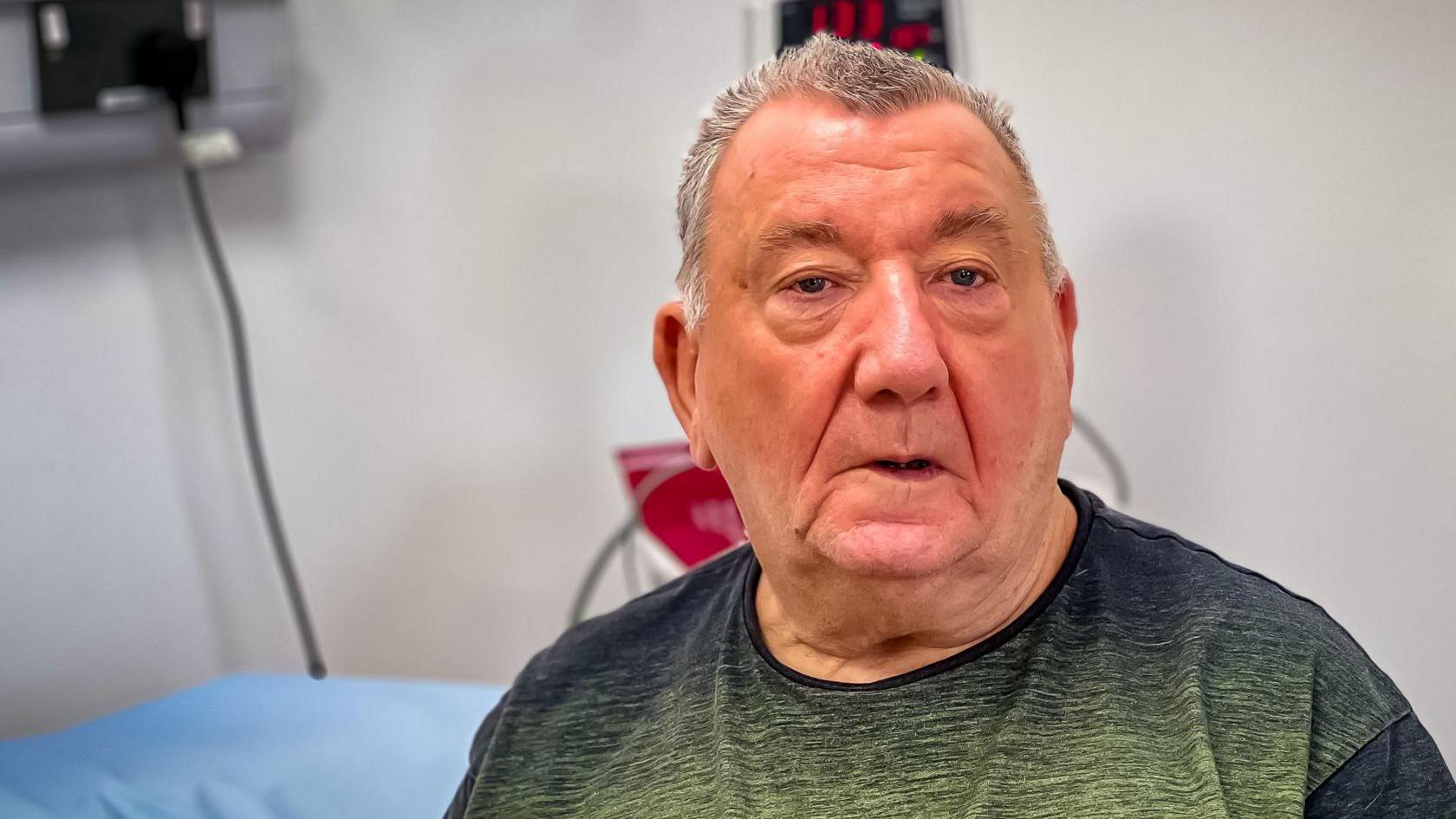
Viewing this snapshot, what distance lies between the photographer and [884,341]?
95 cm

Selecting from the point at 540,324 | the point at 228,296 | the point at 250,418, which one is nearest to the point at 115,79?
the point at 228,296

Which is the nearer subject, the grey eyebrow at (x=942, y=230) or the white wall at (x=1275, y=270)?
the grey eyebrow at (x=942, y=230)

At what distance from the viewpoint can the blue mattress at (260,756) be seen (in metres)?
1.34

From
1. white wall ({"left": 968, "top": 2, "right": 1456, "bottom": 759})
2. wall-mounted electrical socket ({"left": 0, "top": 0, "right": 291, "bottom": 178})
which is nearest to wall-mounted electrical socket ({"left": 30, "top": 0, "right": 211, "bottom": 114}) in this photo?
wall-mounted electrical socket ({"left": 0, "top": 0, "right": 291, "bottom": 178})

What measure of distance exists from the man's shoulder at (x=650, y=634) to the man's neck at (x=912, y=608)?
0.39ft

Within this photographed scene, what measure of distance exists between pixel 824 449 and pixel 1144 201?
124 centimetres

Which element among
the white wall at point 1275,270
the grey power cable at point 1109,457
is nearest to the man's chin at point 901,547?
the grey power cable at point 1109,457

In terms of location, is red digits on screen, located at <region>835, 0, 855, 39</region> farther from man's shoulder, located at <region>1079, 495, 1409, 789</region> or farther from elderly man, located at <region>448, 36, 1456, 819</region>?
man's shoulder, located at <region>1079, 495, 1409, 789</region>

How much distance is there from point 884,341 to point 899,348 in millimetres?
15

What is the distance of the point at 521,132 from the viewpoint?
6.90 feet

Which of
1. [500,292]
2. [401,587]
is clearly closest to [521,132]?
[500,292]

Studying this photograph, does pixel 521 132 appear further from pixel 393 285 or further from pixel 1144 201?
pixel 1144 201

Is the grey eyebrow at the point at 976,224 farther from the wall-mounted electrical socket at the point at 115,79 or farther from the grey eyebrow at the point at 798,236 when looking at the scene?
the wall-mounted electrical socket at the point at 115,79

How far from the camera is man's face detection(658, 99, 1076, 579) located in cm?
95
